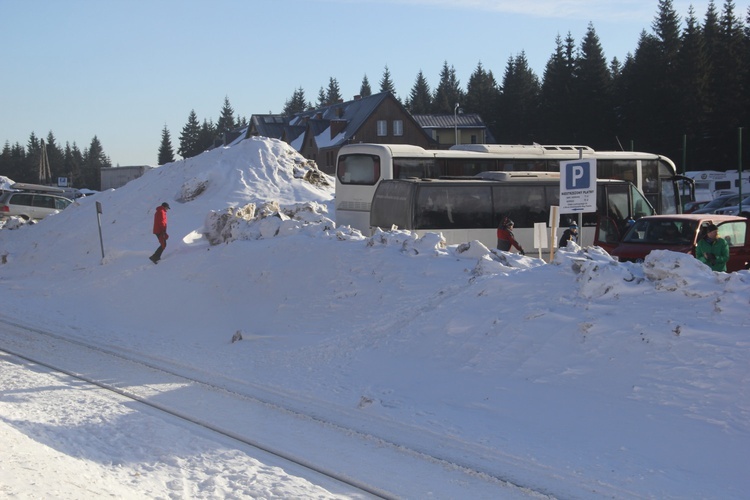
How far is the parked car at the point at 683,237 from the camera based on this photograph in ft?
49.6

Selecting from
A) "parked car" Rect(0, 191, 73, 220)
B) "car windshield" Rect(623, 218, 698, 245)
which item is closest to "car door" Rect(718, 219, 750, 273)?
"car windshield" Rect(623, 218, 698, 245)

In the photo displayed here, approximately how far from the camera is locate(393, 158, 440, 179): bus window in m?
23.6

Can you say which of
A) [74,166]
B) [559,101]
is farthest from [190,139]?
[559,101]

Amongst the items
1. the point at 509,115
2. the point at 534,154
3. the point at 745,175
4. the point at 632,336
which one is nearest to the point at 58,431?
the point at 632,336

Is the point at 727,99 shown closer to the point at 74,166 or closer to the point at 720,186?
the point at 720,186

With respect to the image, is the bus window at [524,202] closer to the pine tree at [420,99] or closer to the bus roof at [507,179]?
the bus roof at [507,179]

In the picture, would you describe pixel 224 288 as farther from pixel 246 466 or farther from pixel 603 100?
pixel 603 100

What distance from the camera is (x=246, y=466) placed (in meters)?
6.78

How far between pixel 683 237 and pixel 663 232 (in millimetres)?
456

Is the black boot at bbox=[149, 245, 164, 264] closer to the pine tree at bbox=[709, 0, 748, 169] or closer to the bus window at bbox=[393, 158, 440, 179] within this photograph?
the bus window at bbox=[393, 158, 440, 179]

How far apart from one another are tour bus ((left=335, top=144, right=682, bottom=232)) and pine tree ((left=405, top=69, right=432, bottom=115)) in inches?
3946

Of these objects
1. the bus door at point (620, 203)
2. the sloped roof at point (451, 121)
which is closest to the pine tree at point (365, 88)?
the sloped roof at point (451, 121)

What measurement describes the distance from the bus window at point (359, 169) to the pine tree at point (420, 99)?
335 feet

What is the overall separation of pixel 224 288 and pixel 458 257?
5.52 metres
